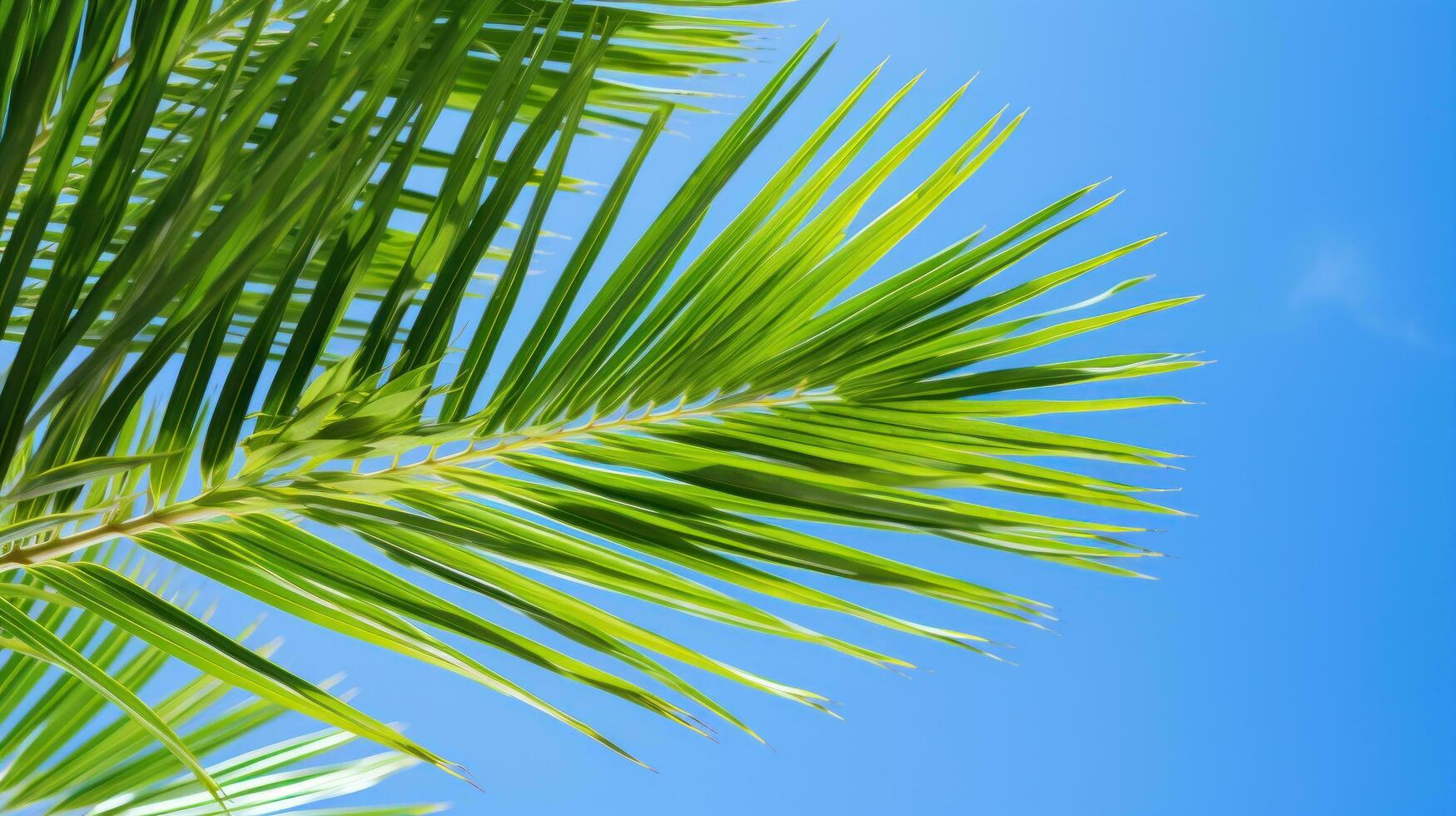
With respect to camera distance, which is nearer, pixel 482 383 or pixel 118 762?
pixel 482 383

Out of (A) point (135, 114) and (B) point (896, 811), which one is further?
(B) point (896, 811)

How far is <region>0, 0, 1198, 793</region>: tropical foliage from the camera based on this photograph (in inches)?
21.1

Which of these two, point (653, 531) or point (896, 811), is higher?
point (896, 811)

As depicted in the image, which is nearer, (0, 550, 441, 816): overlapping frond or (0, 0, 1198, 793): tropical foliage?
(0, 0, 1198, 793): tropical foliage

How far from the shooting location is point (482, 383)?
74 cm

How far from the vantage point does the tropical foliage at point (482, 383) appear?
0.54 m

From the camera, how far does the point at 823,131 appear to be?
0.82 meters

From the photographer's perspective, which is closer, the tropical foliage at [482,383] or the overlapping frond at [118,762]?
the tropical foliage at [482,383]

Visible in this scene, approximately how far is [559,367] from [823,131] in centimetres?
26

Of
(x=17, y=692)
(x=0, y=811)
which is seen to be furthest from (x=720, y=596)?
(x=0, y=811)

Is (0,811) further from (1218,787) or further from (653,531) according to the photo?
(1218,787)

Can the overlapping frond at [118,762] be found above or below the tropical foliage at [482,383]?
below

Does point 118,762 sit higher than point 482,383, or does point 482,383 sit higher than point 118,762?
point 482,383

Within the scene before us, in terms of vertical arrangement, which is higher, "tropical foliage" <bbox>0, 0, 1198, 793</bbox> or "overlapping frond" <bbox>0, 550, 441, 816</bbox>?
"tropical foliage" <bbox>0, 0, 1198, 793</bbox>
